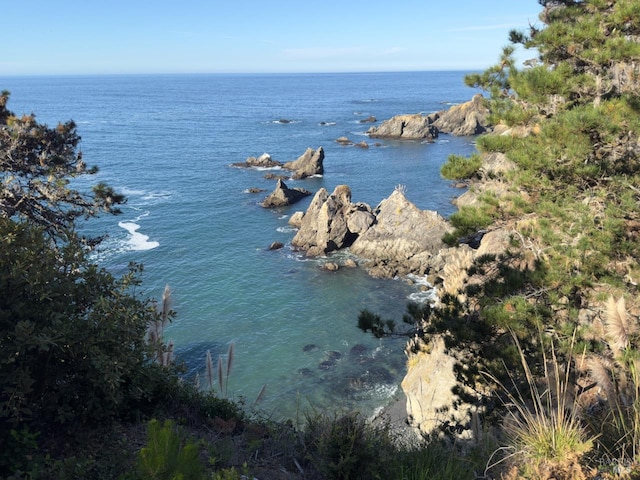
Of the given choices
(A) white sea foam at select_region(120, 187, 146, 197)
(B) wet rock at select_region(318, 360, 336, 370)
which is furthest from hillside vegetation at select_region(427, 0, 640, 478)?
(A) white sea foam at select_region(120, 187, 146, 197)

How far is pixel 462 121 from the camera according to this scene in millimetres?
102688

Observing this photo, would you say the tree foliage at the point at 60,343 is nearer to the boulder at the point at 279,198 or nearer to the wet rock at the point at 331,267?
the wet rock at the point at 331,267

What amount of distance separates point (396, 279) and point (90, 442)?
3094cm

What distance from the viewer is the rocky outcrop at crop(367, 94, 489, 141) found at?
94.5 meters

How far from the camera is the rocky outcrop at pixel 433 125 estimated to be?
9450 cm

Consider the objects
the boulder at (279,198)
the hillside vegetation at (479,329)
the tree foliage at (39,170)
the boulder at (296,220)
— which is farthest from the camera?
the boulder at (279,198)

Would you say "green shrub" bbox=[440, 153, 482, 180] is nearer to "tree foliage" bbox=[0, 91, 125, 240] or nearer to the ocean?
the ocean

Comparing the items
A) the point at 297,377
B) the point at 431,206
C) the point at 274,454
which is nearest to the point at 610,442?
the point at 274,454

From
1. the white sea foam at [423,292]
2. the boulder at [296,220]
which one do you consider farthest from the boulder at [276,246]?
the white sea foam at [423,292]

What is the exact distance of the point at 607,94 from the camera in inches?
449

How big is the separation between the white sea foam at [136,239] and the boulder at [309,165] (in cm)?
2454

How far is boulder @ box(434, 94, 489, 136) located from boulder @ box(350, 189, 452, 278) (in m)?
67.0

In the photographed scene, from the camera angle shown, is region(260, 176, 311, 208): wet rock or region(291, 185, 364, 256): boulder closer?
region(291, 185, 364, 256): boulder

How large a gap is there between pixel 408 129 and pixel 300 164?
122 feet
